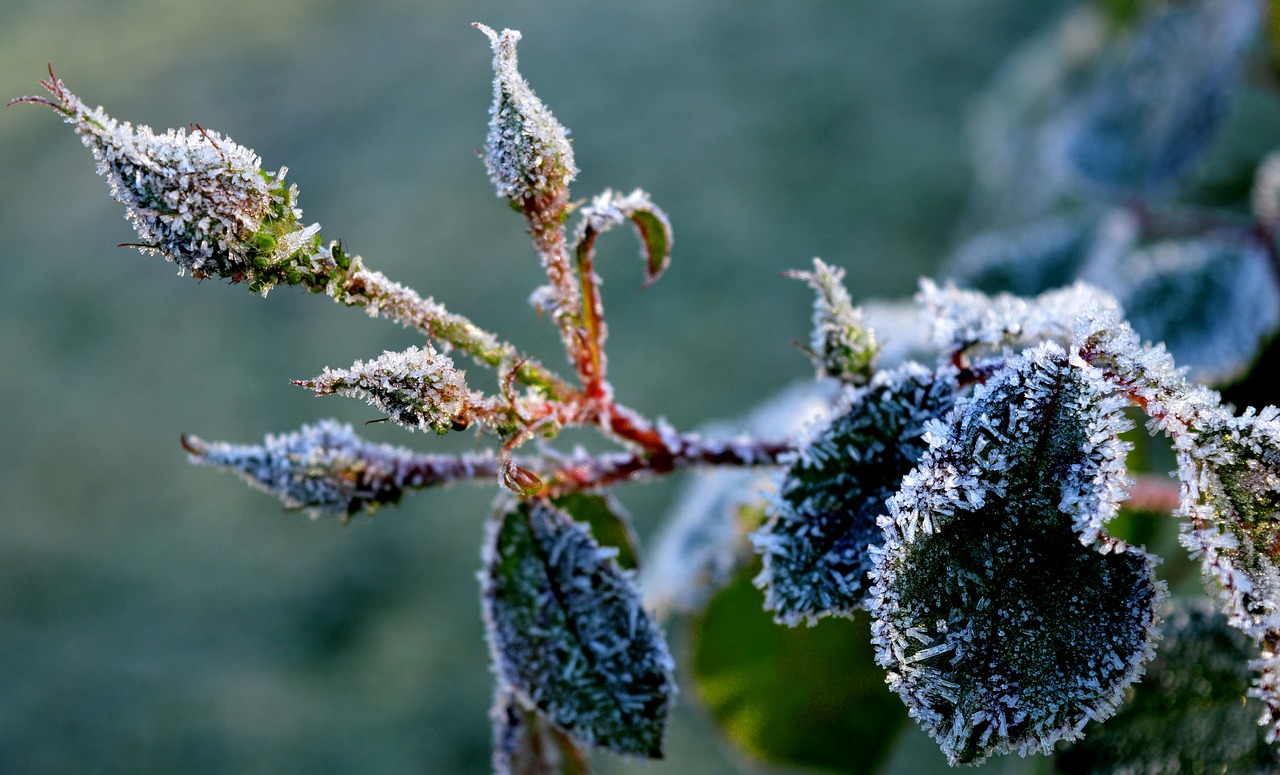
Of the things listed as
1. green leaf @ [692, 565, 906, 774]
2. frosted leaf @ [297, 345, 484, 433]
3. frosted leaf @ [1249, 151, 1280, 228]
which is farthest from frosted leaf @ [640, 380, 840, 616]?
frosted leaf @ [1249, 151, 1280, 228]

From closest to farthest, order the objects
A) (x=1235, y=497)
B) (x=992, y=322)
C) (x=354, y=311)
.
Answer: (x=1235, y=497), (x=992, y=322), (x=354, y=311)

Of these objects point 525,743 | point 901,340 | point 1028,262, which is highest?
point 1028,262

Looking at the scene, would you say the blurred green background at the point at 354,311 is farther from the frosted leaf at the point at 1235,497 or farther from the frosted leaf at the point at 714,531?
the frosted leaf at the point at 1235,497

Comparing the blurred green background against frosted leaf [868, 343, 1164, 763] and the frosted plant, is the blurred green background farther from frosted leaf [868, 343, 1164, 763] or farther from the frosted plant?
frosted leaf [868, 343, 1164, 763]

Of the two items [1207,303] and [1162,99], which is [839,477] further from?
[1162,99]

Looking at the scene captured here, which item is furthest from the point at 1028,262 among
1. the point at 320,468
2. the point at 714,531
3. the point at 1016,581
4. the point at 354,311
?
the point at 354,311

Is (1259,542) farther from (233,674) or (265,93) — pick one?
(265,93)
